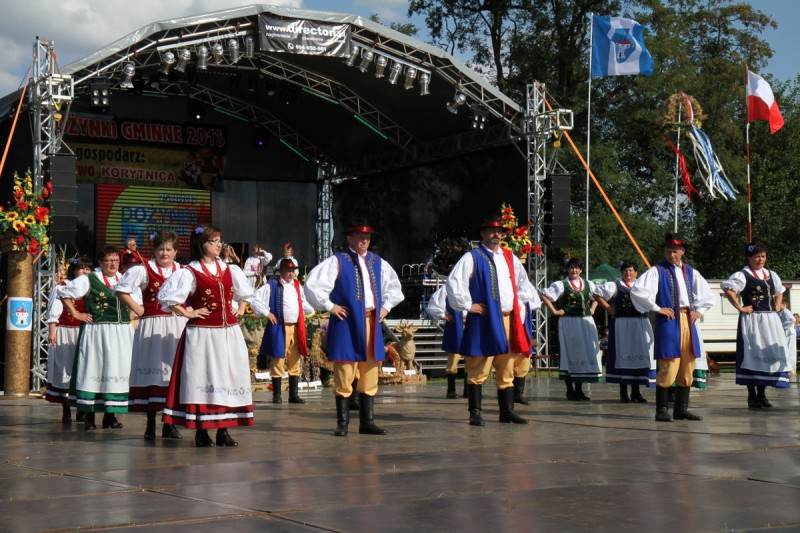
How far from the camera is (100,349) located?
370 inches

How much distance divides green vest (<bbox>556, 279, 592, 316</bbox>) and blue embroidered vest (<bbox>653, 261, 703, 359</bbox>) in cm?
329

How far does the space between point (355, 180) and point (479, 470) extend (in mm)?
20713

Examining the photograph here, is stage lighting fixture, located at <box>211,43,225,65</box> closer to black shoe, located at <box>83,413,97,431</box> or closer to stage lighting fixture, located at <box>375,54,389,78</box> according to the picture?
stage lighting fixture, located at <box>375,54,389,78</box>

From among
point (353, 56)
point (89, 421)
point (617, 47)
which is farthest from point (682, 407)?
point (617, 47)

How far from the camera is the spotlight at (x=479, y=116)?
1981 centimetres

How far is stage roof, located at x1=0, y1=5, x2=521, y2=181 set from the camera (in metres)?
18.0

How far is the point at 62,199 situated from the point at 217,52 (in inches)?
153

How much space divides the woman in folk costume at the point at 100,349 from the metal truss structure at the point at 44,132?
6583mm

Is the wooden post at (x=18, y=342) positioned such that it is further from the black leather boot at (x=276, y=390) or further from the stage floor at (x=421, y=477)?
the stage floor at (x=421, y=477)

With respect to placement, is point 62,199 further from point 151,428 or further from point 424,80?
point 151,428

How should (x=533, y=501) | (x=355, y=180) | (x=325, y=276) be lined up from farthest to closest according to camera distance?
(x=355, y=180)
(x=325, y=276)
(x=533, y=501)

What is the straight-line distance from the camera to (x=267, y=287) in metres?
13.1

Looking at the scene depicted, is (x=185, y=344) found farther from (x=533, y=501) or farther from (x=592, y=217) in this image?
(x=592, y=217)

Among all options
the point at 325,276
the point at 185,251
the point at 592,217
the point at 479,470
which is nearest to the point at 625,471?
the point at 479,470
